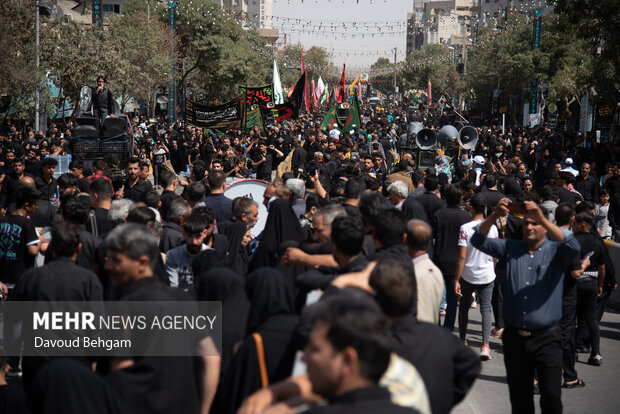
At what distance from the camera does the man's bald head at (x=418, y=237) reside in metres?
5.35

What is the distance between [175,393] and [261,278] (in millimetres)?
725

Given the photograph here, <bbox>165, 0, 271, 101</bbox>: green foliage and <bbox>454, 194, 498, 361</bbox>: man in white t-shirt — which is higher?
<bbox>165, 0, 271, 101</bbox>: green foliage

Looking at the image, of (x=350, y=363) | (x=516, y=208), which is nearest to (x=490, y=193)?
(x=516, y=208)

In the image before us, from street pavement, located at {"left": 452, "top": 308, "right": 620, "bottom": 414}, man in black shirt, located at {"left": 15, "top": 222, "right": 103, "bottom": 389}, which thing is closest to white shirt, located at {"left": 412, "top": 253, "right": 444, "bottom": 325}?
street pavement, located at {"left": 452, "top": 308, "right": 620, "bottom": 414}

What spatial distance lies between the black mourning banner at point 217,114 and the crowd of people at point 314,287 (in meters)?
7.45

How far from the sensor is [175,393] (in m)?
3.53

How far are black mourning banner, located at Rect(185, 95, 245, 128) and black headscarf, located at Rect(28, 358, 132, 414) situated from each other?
15179 mm

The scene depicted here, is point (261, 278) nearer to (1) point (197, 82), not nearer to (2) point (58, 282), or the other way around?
(2) point (58, 282)

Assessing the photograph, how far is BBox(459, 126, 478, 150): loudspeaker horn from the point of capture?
1948 cm

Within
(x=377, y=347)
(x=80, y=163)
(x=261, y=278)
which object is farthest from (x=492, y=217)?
(x=80, y=163)

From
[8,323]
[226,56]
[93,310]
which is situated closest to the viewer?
[93,310]

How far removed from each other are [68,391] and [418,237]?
2.94m

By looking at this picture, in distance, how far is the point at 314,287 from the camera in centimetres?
440

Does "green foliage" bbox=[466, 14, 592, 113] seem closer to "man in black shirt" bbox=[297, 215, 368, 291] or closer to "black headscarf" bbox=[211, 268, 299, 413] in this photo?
"man in black shirt" bbox=[297, 215, 368, 291]
